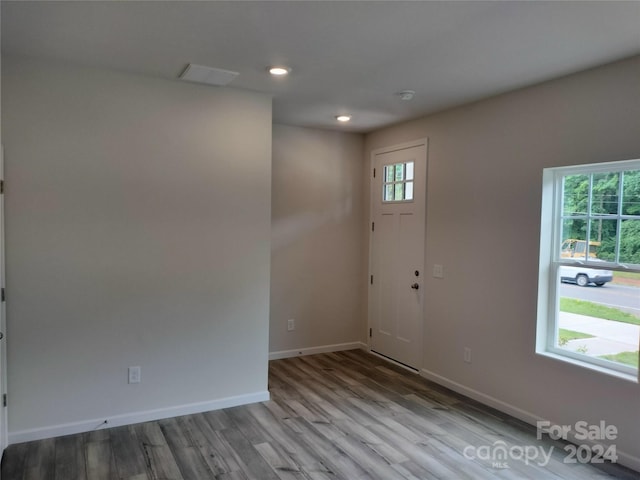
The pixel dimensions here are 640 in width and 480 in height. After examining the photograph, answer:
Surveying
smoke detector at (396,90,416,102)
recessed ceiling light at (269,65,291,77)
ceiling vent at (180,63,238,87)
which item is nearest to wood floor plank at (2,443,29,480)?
ceiling vent at (180,63,238,87)

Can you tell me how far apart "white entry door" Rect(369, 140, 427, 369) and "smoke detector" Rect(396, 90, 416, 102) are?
0.81 metres

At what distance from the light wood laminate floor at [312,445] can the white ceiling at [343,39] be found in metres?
2.63

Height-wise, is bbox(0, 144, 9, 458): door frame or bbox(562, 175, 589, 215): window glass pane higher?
bbox(562, 175, 589, 215): window glass pane

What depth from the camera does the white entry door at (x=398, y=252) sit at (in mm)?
4625

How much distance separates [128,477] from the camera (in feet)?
8.84

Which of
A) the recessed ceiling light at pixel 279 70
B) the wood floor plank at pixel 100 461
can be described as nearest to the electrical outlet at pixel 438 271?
the recessed ceiling light at pixel 279 70

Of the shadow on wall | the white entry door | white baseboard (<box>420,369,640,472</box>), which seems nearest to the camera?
white baseboard (<box>420,369,640,472</box>)

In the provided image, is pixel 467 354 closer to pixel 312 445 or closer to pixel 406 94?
pixel 312 445

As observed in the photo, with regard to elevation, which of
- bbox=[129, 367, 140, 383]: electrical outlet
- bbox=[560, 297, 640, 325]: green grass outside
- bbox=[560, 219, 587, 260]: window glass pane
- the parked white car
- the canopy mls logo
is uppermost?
bbox=[560, 219, 587, 260]: window glass pane

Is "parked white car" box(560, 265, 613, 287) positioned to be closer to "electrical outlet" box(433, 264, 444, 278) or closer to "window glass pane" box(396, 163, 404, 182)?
"electrical outlet" box(433, 264, 444, 278)

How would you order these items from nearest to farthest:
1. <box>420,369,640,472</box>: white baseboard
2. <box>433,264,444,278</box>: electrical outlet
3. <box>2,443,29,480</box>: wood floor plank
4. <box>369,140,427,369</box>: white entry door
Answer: <box>2,443,29,480</box>: wood floor plank < <box>420,369,640,472</box>: white baseboard < <box>433,264,444,278</box>: electrical outlet < <box>369,140,427,369</box>: white entry door

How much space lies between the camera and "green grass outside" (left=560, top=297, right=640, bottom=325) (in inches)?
119

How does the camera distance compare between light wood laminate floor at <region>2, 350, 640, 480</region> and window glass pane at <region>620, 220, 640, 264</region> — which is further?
window glass pane at <region>620, 220, 640, 264</region>

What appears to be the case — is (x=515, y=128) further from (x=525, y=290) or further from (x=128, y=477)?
(x=128, y=477)
